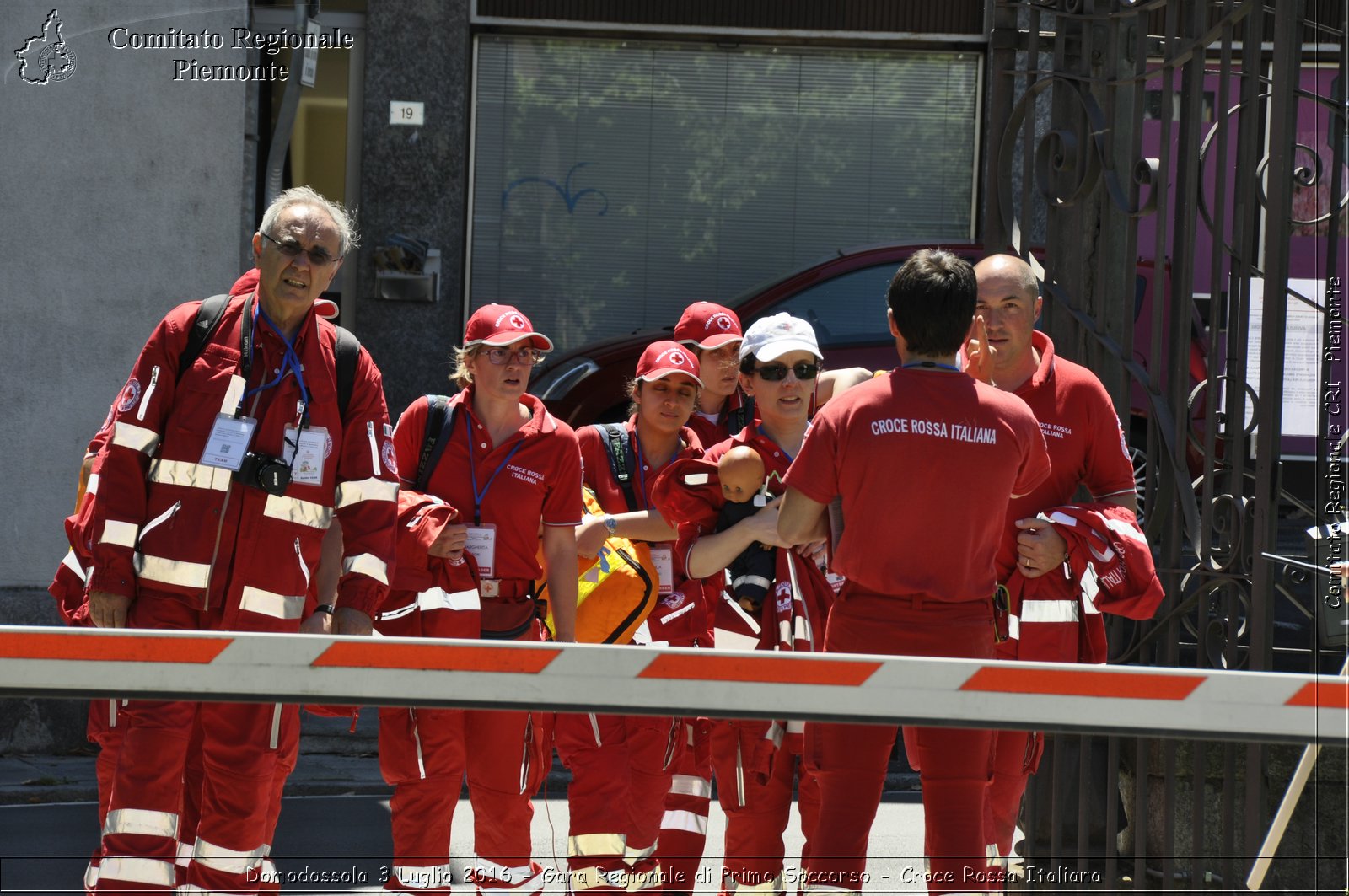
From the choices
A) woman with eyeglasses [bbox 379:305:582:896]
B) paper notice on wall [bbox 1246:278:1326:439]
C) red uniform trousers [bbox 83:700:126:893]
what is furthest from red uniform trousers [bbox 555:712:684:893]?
paper notice on wall [bbox 1246:278:1326:439]

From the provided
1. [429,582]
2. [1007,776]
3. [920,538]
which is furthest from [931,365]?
[429,582]

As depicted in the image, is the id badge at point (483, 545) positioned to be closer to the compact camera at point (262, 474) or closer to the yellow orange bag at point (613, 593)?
the yellow orange bag at point (613, 593)

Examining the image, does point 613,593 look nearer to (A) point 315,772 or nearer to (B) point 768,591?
(B) point 768,591

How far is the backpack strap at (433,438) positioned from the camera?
16.0 ft

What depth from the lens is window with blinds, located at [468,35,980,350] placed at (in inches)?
448

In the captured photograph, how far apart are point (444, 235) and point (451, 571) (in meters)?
6.80

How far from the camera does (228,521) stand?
4109mm

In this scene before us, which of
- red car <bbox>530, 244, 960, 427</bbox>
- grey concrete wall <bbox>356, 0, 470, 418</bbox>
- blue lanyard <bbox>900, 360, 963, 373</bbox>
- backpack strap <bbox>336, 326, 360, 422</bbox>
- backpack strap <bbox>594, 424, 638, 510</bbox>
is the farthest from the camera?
grey concrete wall <bbox>356, 0, 470, 418</bbox>

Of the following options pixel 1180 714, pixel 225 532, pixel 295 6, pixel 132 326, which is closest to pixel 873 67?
pixel 295 6

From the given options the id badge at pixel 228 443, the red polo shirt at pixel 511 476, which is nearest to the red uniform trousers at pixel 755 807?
the red polo shirt at pixel 511 476

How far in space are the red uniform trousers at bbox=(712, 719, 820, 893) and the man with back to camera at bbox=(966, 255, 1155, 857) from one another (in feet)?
1.99

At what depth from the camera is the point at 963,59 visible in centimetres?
1148

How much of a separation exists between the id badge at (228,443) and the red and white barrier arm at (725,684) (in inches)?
54.4

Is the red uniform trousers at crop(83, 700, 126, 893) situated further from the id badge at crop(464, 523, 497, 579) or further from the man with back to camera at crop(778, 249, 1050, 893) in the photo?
the man with back to camera at crop(778, 249, 1050, 893)
